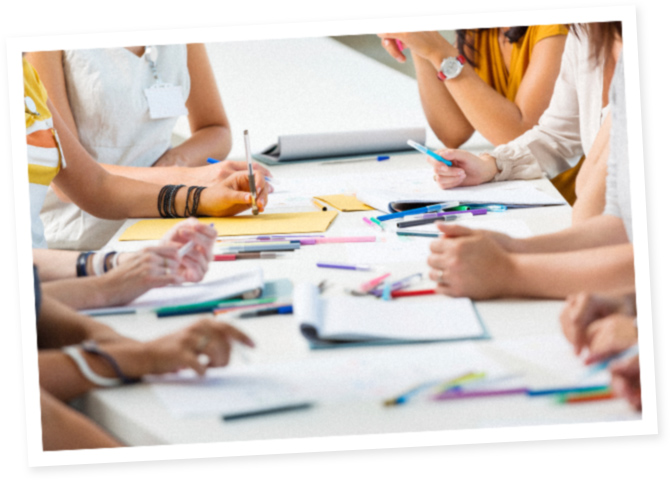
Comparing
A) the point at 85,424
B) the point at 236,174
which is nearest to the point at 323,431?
the point at 85,424

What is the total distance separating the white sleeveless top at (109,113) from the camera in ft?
4.30

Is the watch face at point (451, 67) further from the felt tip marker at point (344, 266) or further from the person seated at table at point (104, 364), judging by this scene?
the person seated at table at point (104, 364)

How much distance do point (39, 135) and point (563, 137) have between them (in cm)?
93

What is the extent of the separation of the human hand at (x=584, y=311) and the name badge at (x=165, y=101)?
1111 millimetres

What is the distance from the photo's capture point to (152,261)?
2.46 feet

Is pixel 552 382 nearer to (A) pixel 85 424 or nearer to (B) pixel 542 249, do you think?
(B) pixel 542 249

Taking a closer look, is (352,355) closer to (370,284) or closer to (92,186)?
(370,284)

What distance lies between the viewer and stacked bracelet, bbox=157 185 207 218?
1036 mm

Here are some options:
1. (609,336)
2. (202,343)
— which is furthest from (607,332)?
(202,343)

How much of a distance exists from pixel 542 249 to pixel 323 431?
0.39 m

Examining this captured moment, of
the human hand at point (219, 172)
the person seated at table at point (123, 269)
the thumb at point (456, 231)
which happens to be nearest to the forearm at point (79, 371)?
the person seated at table at point (123, 269)

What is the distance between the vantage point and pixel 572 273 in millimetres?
681

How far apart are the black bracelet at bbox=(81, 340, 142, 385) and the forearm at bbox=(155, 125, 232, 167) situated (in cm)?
101

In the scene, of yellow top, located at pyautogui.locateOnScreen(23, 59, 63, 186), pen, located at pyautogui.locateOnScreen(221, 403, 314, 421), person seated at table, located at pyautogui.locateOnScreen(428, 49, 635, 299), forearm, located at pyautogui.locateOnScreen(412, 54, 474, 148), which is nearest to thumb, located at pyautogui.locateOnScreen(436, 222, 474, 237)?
person seated at table, located at pyautogui.locateOnScreen(428, 49, 635, 299)
